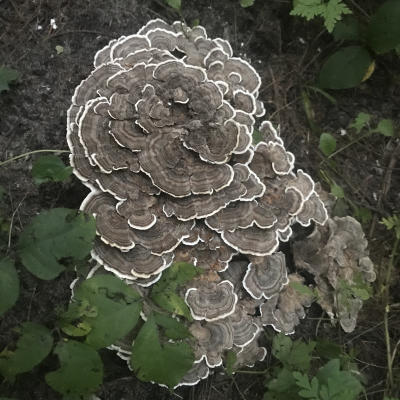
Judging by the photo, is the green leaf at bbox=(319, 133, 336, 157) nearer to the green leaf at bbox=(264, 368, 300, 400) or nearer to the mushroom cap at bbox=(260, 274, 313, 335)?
the mushroom cap at bbox=(260, 274, 313, 335)

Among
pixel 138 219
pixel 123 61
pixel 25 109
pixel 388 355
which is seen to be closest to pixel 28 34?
pixel 25 109

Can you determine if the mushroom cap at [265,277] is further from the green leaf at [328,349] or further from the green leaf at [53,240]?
the green leaf at [53,240]

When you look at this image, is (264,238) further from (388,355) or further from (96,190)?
(388,355)

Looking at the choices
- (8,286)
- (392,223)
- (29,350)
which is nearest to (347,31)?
(392,223)

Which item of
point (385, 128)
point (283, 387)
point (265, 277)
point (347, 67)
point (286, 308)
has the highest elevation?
point (347, 67)

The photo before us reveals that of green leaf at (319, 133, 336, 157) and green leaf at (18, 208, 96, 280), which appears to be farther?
green leaf at (319, 133, 336, 157)

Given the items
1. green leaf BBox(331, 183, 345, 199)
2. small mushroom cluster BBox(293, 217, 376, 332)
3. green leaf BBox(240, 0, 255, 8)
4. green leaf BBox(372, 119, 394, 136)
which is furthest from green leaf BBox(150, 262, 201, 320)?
green leaf BBox(240, 0, 255, 8)

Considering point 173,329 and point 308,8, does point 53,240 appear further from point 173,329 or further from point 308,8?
point 308,8
